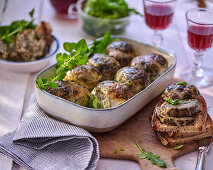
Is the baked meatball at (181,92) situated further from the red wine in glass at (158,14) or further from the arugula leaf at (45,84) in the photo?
the red wine in glass at (158,14)

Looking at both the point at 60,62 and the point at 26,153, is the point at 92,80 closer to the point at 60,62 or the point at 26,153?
the point at 60,62

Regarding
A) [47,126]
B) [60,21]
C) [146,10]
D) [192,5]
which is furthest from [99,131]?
[192,5]

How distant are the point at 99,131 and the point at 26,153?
22.3 inches

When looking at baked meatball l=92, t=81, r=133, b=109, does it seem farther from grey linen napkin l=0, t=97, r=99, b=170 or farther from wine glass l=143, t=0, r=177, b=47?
wine glass l=143, t=0, r=177, b=47

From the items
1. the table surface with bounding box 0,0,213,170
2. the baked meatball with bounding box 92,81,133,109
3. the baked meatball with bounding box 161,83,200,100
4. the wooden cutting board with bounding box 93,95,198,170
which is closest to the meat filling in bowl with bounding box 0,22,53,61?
the table surface with bounding box 0,0,213,170

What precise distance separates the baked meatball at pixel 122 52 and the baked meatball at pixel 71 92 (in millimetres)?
688

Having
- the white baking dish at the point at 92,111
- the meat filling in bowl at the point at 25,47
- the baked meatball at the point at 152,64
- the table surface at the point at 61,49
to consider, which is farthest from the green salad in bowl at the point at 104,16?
the white baking dish at the point at 92,111

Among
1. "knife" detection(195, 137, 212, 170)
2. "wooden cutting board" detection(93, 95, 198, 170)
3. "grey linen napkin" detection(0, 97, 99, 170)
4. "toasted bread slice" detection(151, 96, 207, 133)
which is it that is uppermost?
"toasted bread slice" detection(151, 96, 207, 133)

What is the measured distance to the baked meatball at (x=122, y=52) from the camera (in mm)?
3041

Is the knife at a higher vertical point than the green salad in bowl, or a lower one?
lower

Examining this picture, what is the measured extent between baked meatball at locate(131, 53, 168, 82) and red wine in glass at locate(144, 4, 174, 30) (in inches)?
31.3

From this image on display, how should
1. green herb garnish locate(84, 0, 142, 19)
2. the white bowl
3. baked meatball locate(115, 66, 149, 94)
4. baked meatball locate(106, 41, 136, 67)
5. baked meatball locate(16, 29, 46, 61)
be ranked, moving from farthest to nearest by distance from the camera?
green herb garnish locate(84, 0, 142, 19), baked meatball locate(16, 29, 46, 61), the white bowl, baked meatball locate(106, 41, 136, 67), baked meatball locate(115, 66, 149, 94)

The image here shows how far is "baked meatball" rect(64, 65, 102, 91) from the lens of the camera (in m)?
2.60

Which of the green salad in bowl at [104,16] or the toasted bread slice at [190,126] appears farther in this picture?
the green salad in bowl at [104,16]
